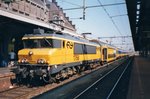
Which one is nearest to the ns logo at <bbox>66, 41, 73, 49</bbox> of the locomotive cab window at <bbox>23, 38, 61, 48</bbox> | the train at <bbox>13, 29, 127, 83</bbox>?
the train at <bbox>13, 29, 127, 83</bbox>

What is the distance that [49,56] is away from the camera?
16266 millimetres

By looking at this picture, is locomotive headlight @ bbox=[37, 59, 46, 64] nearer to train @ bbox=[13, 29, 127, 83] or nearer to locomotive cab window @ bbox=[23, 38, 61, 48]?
train @ bbox=[13, 29, 127, 83]

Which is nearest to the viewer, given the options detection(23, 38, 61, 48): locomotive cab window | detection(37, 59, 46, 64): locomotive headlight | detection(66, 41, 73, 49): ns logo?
detection(37, 59, 46, 64): locomotive headlight

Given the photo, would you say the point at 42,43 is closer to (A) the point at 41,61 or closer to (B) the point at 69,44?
(A) the point at 41,61

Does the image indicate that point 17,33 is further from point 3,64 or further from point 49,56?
point 49,56

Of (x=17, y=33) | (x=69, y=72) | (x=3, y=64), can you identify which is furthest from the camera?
(x=17, y=33)

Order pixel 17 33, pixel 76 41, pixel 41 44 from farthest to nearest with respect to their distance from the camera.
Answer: pixel 17 33, pixel 76 41, pixel 41 44

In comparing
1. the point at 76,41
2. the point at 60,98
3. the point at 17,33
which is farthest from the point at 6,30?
the point at 60,98

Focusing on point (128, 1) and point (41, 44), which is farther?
point (128, 1)

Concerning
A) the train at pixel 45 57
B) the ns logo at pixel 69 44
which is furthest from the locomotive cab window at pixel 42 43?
the ns logo at pixel 69 44

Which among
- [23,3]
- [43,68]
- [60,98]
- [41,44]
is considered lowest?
[60,98]

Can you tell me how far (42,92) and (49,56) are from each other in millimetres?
2454

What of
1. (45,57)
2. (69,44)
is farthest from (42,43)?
(69,44)

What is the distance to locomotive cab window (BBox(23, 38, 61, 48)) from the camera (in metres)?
17.3
